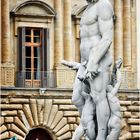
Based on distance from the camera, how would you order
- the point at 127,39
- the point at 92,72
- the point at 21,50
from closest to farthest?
1. the point at 92,72
2. the point at 21,50
3. the point at 127,39

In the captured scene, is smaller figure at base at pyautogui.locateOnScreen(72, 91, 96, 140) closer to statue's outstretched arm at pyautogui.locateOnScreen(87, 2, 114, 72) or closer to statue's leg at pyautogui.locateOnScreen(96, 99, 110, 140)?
statue's leg at pyautogui.locateOnScreen(96, 99, 110, 140)

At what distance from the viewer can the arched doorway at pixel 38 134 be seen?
A: 112 feet

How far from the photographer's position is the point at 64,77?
35.0m

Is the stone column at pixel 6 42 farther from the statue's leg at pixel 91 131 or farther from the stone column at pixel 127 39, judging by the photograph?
the statue's leg at pixel 91 131

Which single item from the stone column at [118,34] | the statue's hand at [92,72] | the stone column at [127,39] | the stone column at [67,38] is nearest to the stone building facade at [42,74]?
the stone column at [67,38]

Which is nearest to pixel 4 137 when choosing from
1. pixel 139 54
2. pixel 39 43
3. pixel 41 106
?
pixel 41 106

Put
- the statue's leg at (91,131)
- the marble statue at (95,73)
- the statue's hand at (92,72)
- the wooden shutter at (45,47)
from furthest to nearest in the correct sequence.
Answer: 1. the wooden shutter at (45,47)
2. the statue's leg at (91,131)
3. the marble statue at (95,73)
4. the statue's hand at (92,72)

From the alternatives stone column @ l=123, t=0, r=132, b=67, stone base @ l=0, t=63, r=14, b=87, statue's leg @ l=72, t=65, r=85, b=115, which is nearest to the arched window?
stone base @ l=0, t=63, r=14, b=87

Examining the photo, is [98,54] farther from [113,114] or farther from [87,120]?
[87,120]

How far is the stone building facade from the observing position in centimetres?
3372

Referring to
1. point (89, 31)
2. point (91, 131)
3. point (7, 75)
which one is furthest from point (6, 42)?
point (91, 131)

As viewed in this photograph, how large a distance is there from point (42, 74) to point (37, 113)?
1.68 meters

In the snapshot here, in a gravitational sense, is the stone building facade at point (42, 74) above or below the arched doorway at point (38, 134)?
A: above

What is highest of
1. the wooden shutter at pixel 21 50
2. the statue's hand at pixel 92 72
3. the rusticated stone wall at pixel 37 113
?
the wooden shutter at pixel 21 50
